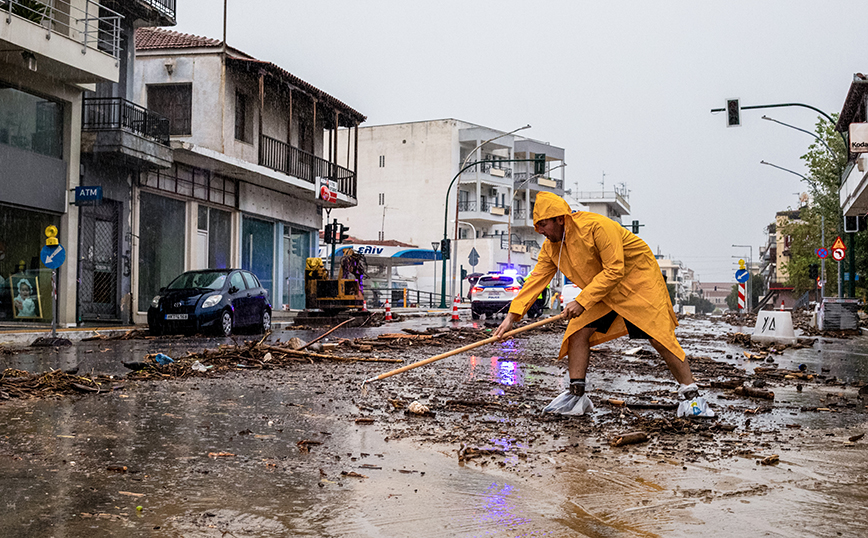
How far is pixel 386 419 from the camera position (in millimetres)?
5793

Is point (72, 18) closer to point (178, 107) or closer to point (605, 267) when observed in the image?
point (178, 107)

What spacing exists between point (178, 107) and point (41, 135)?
29.8 feet

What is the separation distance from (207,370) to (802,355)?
951cm

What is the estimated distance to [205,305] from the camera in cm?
1670

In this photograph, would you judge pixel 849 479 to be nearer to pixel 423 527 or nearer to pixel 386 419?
pixel 423 527

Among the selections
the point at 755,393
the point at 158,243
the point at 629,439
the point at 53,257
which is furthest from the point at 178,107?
the point at 629,439

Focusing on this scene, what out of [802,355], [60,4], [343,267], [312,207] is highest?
[60,4]

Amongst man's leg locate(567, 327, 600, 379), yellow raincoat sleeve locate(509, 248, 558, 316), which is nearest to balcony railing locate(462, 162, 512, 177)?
yellow raincoat sleeve locate(509, 248, 558, 316)

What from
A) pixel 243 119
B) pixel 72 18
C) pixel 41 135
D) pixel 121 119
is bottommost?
pixel 41 135

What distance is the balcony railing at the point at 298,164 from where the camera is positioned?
98.8 ft

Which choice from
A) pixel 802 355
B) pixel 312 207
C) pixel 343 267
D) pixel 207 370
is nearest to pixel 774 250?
pixel 312 207

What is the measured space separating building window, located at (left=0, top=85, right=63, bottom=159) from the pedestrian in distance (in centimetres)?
1609

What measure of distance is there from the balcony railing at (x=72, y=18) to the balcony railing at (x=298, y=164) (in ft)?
27.7

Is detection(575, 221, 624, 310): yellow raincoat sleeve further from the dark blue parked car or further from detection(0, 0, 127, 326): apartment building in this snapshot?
detection(0, 0, 127, 326): apartment building
